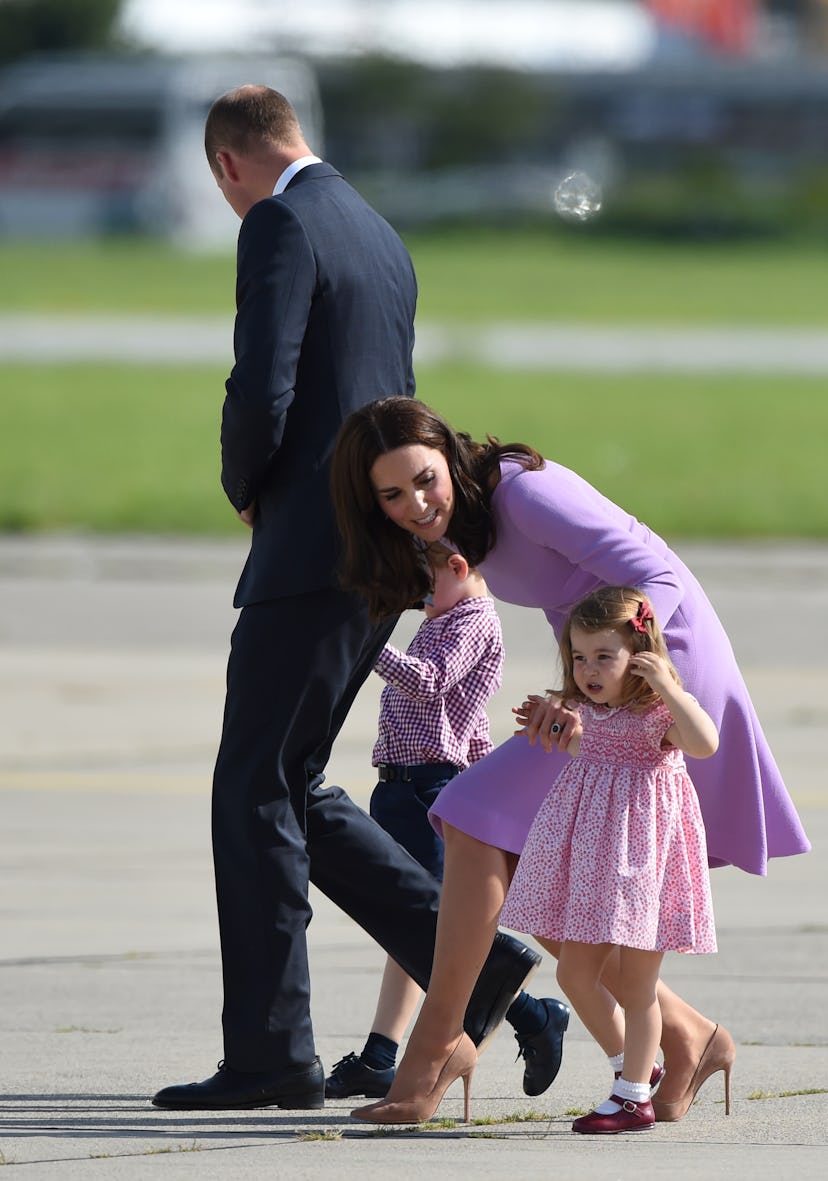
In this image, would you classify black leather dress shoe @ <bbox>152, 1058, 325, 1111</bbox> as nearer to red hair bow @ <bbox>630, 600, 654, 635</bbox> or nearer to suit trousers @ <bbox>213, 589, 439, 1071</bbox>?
suit trousers @ <bbox>213, 589, 439, 1071</bbox>

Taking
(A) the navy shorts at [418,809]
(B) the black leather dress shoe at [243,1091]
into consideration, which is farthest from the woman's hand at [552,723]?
(B) the black leather dress shoe at [243,1091]

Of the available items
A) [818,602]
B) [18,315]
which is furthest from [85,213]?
[818,602]

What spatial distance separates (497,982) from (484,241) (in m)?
71.9

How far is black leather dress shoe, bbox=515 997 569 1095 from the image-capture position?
420 centimetres

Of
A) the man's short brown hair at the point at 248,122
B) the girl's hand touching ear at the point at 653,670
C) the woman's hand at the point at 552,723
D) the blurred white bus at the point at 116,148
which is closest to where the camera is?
the girl's hand touching ear at the point at 653,670

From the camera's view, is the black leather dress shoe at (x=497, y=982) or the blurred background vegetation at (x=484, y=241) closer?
the black leather dress shoe at (x=497, y=982)

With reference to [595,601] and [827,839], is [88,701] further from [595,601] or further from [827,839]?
[595,601]

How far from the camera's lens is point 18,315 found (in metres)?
42.5

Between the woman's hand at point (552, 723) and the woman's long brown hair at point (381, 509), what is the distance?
0.30 m

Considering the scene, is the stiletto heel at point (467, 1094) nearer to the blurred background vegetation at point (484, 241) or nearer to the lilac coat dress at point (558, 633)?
the lilac coat dress at point (558, 633)

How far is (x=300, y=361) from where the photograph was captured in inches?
162

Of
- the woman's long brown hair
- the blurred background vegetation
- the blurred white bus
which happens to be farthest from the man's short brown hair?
the blurred white bus

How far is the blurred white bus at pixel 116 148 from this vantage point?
278 ft

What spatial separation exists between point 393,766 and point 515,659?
5.97 m
